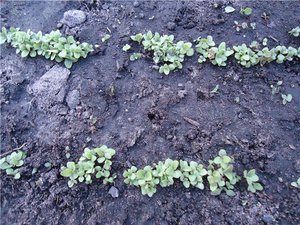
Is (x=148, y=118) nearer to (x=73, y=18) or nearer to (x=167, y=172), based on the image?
(x=167, y=172)

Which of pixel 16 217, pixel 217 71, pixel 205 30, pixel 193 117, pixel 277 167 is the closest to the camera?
pixel 16 217

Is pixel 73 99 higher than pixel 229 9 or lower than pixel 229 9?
lower

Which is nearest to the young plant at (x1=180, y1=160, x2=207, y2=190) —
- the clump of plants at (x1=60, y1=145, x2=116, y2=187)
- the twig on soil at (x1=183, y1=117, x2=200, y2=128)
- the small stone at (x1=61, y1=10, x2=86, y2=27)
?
the twig on soil at (x1=183, y1=117, x2=200, y2=128)

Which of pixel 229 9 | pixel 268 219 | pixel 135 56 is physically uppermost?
pixel 229 9

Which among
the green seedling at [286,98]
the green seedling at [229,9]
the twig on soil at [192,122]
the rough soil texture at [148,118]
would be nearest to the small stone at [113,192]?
the rough soil texture at [148,118]

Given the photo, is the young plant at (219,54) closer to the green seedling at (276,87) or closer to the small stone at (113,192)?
the green seedling at (276,87)

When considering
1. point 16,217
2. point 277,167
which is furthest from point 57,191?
Answer: point 277,167

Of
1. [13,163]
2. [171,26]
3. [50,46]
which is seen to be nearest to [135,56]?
[171,26]

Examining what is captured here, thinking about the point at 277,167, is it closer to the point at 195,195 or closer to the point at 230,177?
the point at 230,177
